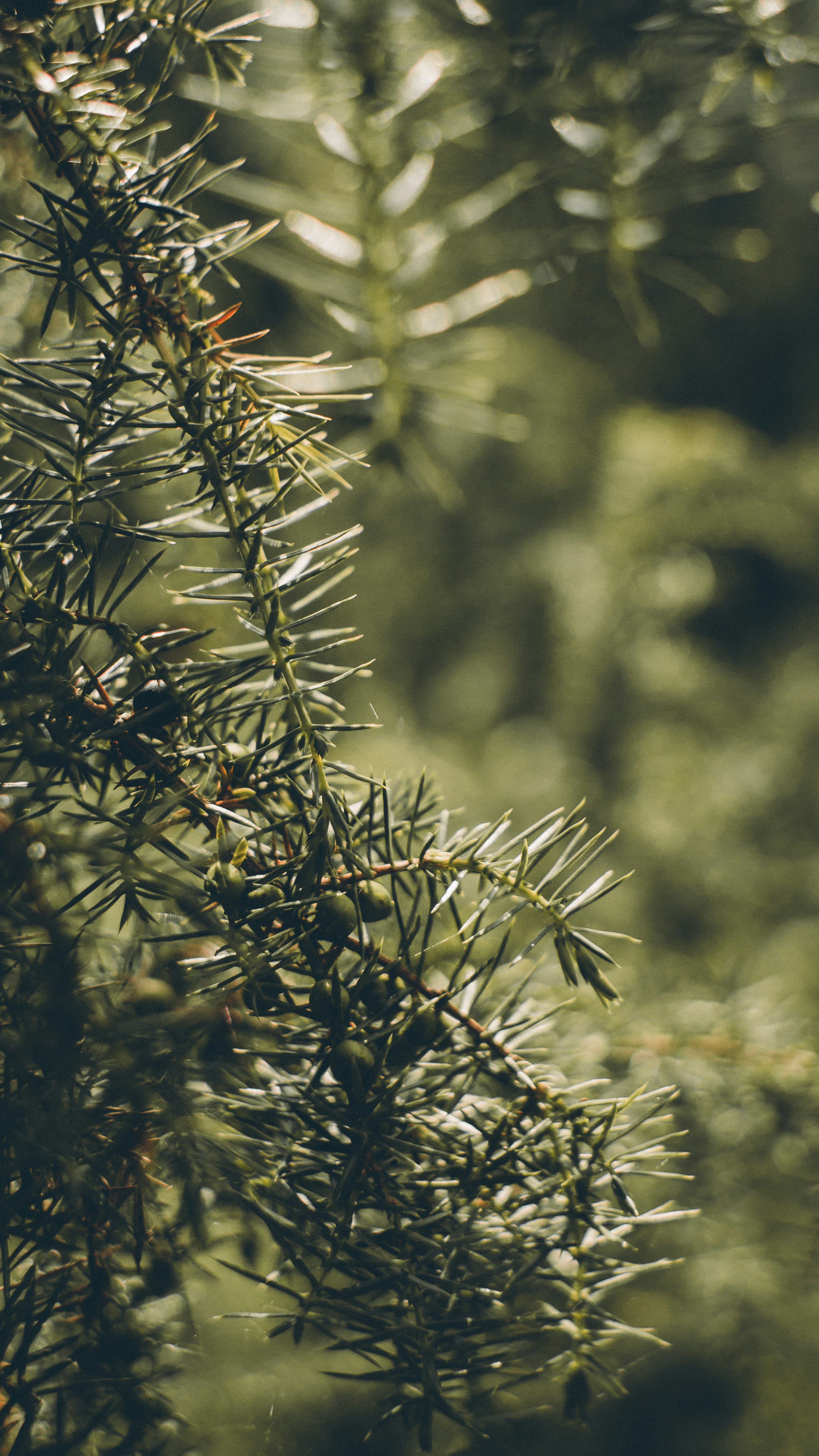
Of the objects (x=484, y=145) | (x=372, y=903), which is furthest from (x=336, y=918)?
(x=484, y=145)

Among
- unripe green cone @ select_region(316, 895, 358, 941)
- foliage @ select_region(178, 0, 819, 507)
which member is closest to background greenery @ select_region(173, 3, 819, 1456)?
foliage @ select_region(178, 0, 819, 507)

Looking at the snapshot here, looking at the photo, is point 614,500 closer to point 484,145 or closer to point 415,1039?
point 484,145

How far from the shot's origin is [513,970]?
351 mm

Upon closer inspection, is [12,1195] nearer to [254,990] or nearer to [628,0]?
[254,990]

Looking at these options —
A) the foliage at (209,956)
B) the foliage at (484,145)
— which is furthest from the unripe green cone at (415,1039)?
the foliage at (484,145)

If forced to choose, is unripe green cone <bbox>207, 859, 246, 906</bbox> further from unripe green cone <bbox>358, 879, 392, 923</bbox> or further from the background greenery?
the background greenery

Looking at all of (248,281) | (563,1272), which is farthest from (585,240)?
(248,281)

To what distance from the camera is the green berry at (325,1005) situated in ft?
0.51

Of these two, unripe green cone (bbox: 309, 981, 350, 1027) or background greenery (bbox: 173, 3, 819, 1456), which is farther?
background greenery (bbox: 173, 3, 819, 1456)

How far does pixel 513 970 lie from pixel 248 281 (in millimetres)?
957

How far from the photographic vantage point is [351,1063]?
15cm

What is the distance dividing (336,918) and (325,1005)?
2 centimetres

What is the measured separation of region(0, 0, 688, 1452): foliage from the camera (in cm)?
15

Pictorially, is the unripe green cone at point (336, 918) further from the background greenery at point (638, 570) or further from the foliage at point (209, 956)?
the background greenery at point (638, 570)
